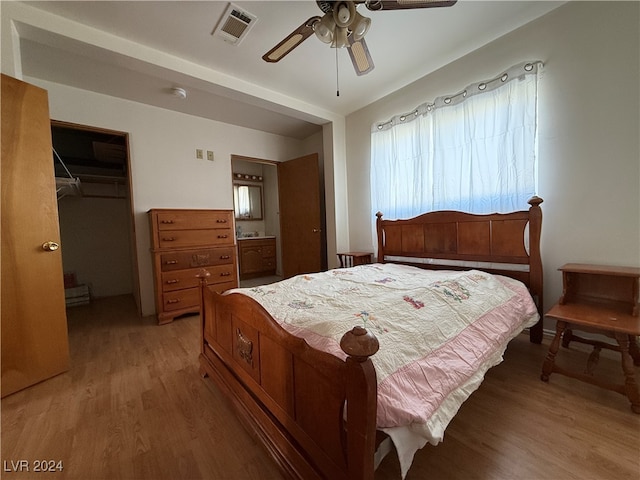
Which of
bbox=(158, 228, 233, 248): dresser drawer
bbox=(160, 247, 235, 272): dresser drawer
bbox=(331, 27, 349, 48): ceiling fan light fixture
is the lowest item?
bbox=(160, 247, 235, 272): dresser drawer

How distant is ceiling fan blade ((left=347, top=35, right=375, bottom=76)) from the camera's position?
64.0 inches

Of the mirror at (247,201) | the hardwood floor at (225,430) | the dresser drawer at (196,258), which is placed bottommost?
the hardwood floor at (225,430)

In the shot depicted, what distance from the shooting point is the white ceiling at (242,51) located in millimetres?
1826

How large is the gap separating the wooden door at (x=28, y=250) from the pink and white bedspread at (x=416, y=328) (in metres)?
1.54

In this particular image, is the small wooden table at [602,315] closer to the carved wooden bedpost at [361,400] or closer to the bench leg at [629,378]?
the bench leg at [629,378]

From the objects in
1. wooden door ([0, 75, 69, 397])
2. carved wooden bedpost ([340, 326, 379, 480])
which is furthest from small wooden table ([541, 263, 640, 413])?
wooden door ([0, 75, 69, 397])

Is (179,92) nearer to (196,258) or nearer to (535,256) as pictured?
(196,258)

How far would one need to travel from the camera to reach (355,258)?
325 centimetres

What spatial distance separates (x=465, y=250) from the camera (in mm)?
2311

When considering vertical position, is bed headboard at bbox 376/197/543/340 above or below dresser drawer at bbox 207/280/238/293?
above

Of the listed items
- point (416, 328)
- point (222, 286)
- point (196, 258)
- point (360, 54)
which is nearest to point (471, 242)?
point (416, 328)

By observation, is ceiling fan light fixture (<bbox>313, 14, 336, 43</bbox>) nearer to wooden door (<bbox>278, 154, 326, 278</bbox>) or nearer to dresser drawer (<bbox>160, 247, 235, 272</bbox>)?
wooden door (<bbox>278, 154, 326, 278</bbox>)

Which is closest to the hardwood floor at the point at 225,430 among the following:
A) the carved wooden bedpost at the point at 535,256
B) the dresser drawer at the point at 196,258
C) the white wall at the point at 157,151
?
the carved wooden bedpost at the point at 535,256

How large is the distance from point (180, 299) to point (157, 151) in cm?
188
